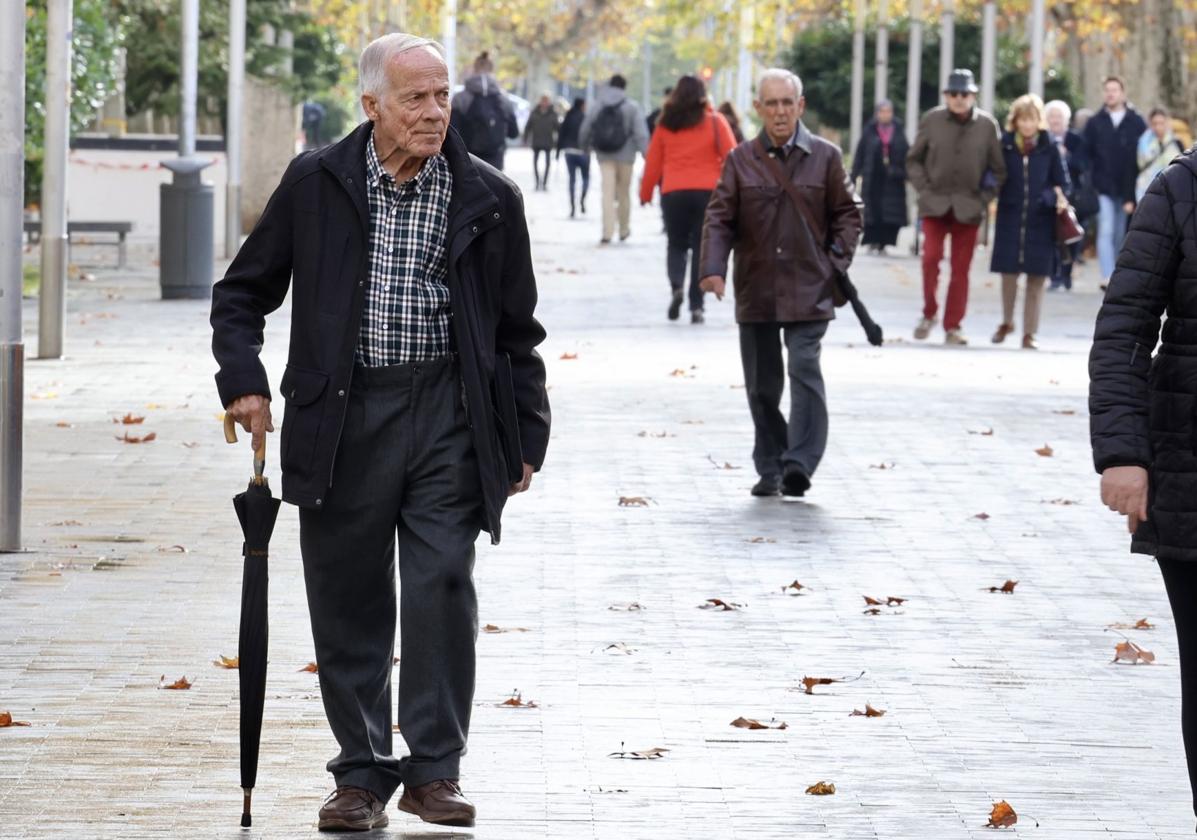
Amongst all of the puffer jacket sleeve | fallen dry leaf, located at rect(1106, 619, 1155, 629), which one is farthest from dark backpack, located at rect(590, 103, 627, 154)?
the puffer jacket sleeve

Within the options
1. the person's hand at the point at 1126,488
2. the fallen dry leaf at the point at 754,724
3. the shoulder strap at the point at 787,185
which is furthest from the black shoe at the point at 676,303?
the person's hand at the point at 1126,488

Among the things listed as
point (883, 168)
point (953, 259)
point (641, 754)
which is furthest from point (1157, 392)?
point (883, 168)

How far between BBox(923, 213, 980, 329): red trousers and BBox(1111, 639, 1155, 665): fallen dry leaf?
34.4ft

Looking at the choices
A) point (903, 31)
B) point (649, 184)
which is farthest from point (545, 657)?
point (903, 31)

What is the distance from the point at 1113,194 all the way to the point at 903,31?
56.2 ft

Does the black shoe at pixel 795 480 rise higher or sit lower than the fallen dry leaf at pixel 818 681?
higher

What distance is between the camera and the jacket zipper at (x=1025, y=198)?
59.1 feet

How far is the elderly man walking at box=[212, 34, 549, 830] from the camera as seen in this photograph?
212 inches

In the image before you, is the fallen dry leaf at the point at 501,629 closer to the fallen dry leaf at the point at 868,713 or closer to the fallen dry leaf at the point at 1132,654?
the fallen dry leaf at the point at 868,713

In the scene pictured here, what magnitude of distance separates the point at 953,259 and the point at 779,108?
780cm

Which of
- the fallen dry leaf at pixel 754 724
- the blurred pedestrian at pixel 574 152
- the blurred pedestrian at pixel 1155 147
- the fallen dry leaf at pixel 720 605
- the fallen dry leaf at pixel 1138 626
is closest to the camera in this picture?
the fallen dry leaf at pixel 754 724

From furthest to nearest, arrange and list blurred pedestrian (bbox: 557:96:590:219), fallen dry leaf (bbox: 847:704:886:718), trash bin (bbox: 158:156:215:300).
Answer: blurred pedestrian (bbox: 557:96:590:219), trash bin (bbox: 158:156:215:300), fallen dry leaf (bbox: 847:704:886:718)

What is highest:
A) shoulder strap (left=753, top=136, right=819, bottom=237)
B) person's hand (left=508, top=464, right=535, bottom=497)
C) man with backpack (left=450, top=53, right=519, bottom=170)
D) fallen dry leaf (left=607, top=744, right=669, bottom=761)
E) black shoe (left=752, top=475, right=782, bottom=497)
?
man with backpack (left=450, top=53, right=519, bottom=170)

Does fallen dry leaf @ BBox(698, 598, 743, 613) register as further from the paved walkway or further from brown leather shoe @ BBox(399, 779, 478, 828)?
brown leather shoe @ BBox(399, 779, 478, 828)
